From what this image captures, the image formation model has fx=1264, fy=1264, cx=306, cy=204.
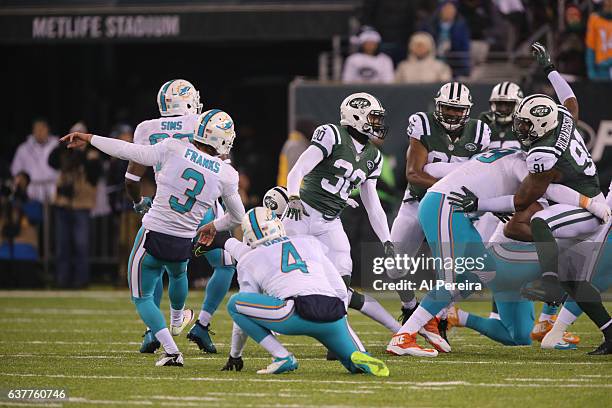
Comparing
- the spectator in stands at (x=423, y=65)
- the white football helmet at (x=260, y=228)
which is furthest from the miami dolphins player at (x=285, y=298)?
the spectator in stands at (x=423, y=65)

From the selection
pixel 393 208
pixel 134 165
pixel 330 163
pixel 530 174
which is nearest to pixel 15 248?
pixel 393 208

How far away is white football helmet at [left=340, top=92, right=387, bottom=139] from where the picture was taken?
855 cm

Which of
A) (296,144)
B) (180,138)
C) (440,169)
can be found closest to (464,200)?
(440,169)

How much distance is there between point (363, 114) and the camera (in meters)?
8.55

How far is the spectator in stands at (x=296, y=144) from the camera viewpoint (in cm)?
1356

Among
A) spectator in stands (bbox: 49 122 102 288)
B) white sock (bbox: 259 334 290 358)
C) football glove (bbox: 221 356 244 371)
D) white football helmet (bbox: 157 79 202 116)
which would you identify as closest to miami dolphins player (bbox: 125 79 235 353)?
white football helmet (bbox: 157 79 202 116)

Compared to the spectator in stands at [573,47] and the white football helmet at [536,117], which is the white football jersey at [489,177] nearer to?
the white football helmet at [536,117]

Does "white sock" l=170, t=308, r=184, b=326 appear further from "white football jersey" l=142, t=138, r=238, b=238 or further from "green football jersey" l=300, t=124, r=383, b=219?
"green football jersey" l=300, t=124, r=383, b=219

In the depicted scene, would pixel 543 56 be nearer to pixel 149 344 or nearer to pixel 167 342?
pixel 149 344

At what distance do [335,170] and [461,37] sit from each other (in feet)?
20.2

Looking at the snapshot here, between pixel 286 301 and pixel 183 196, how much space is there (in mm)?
1175

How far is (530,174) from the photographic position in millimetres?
8172

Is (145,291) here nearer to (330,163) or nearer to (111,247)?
(330,163)

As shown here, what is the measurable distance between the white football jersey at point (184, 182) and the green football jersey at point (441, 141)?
184 cm
